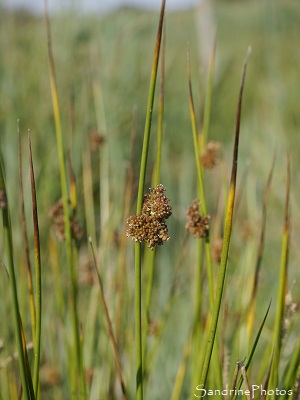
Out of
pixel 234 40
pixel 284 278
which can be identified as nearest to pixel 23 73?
pixel 284 278

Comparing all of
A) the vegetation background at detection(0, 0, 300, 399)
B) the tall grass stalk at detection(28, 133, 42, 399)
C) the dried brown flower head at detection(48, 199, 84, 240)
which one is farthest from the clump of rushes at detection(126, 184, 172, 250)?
the vegetation background at detection(0, 0, 300, 399)

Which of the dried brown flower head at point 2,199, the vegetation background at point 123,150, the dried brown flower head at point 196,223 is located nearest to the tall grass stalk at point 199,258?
the dried brown flower head at point 196,223

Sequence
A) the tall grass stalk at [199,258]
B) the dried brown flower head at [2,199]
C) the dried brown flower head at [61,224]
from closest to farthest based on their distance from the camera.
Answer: the dried brown flower head at [2,199], the tall grass stalk at [199,258], the dried brown flower head at [61,224]

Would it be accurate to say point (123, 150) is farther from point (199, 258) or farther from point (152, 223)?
point (152, 223)

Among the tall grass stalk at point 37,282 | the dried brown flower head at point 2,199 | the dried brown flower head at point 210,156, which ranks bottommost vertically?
the tall grass stalk at point 37,282

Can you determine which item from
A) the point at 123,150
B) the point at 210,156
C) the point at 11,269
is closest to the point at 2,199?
the point at 11,269

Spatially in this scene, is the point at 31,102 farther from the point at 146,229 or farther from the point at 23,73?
the point at 146,229

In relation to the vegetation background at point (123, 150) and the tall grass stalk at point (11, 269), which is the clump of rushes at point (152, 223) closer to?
the tall grass stalk at point (11, 269)

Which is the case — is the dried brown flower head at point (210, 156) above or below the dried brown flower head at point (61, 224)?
above
